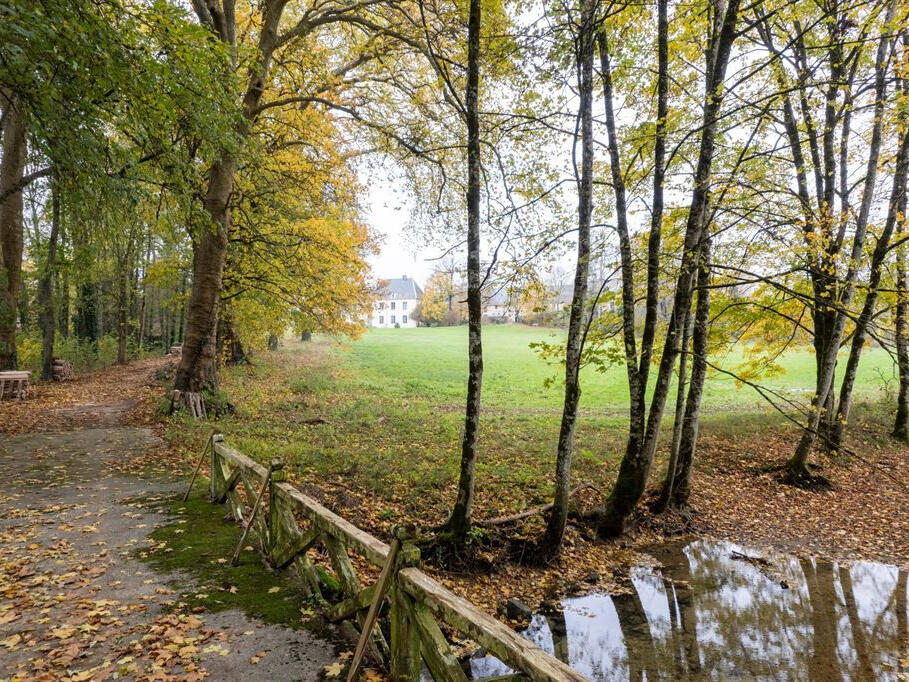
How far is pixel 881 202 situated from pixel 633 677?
13.7 meters

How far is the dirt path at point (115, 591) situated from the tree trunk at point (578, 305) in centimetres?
431

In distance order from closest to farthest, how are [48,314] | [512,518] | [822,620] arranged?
[822,620]
[512,518]
[48,314]

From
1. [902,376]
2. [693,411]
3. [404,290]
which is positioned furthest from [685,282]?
[404,290]

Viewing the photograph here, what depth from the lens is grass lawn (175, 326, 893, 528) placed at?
32.4 feet

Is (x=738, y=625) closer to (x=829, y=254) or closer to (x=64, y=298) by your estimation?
(x=829, y=254)

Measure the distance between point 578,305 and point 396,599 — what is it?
16.7ft

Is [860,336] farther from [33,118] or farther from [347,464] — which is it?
[33,118]

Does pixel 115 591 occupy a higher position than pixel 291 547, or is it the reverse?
pixel 291 547

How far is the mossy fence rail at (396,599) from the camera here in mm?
2844

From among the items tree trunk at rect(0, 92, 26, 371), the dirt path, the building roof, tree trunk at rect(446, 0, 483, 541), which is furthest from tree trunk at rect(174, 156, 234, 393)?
the building roof

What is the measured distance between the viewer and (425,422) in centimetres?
1639

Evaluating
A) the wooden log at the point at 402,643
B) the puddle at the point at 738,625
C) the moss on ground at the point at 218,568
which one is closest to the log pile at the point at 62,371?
the moss on ground at the point at 218,568

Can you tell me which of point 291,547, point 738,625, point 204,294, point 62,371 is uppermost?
point 204,294

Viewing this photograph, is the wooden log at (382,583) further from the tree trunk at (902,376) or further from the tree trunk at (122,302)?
the tree trunk at (122,302)
